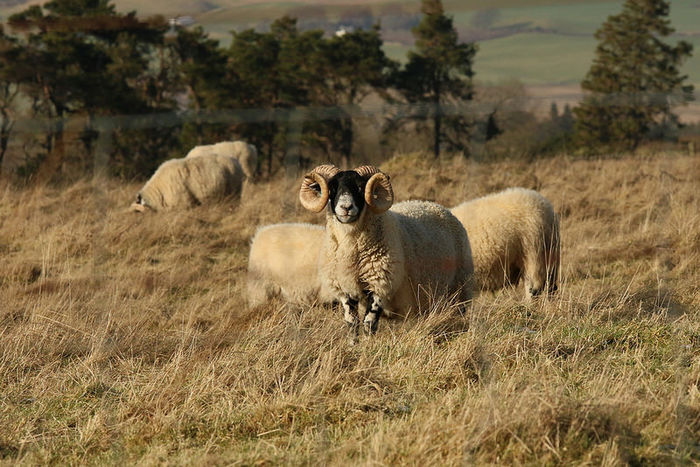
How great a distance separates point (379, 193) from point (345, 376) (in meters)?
1.65

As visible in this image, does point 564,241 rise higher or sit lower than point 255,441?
lower

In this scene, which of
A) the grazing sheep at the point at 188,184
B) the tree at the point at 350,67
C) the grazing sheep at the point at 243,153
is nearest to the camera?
the grazing sheep at the point at 188,184

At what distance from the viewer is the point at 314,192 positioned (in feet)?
20.1

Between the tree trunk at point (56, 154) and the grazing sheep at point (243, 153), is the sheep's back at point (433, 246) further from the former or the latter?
the tree trunk at point (56, 154)

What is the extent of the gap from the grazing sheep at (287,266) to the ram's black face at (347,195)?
7.09 ft

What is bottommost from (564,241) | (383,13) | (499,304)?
(564,241)

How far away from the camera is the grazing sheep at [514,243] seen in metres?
7.86

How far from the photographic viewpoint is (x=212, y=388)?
457cm

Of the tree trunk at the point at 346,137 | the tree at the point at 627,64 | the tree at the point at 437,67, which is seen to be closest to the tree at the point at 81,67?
the tree trunk at the point at 346,137

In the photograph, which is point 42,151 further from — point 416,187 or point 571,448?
point 571,448

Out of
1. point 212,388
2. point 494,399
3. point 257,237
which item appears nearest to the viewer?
point 494,399

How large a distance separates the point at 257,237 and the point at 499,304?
3.48m

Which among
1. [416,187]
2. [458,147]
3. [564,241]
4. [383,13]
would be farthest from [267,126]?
[383,13]

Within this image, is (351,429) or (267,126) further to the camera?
(267,126)
